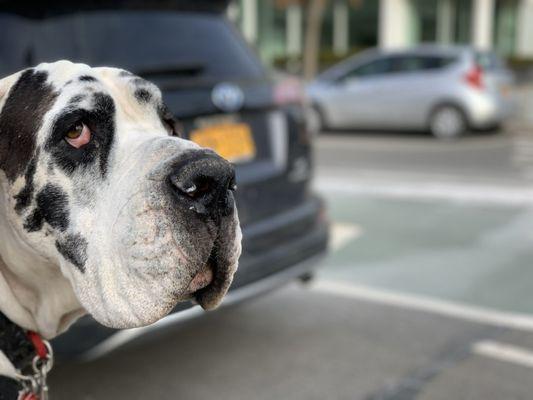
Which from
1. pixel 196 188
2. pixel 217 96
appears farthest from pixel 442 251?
pixel 196 188

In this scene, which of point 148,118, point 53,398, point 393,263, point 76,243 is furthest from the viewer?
point 393,263

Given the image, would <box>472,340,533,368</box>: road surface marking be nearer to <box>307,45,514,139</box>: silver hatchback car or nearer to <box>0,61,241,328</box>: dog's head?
<box>0,61,241,328</box>: dog's head

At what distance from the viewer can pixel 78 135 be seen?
1902 millimetres

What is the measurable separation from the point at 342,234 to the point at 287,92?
2546 millimetres

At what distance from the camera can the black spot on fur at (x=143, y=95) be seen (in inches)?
81.5

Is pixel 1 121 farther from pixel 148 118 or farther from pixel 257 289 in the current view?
pixel 257 289

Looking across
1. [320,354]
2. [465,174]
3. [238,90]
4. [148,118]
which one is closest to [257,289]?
[320,354]

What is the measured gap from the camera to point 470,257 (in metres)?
5.91

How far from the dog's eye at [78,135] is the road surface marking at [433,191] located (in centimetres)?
639

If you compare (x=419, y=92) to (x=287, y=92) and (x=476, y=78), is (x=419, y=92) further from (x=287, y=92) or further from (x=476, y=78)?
(x=287, y=92)

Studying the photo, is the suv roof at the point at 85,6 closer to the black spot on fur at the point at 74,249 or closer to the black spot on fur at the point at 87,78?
the black spot on fur at the point at 87,78

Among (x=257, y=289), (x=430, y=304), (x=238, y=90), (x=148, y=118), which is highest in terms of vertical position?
(x=148, y=118)

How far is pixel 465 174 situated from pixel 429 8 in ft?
50.3

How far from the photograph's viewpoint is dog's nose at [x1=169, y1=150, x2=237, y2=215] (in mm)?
1732
